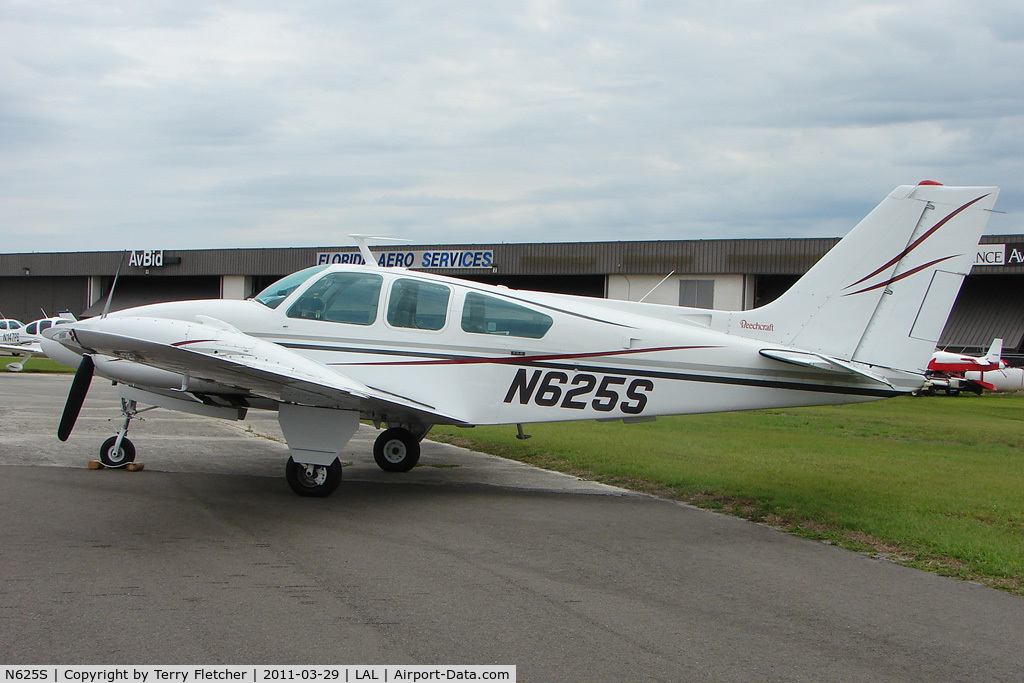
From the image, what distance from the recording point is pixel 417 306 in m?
9.30

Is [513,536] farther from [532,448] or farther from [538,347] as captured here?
[532,448]

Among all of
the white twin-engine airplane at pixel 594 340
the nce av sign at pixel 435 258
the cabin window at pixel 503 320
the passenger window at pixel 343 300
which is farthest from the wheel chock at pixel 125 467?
the nce av sign at pixel 435 258

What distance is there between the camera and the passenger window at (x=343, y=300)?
30.4 feet

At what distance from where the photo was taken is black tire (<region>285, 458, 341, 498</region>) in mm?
8609

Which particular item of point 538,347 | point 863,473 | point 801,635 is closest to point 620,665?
point 801,635

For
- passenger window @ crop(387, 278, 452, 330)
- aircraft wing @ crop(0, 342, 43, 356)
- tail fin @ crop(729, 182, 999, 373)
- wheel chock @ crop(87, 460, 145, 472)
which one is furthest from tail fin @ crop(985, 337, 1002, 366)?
aircraft wing @ crop(0, 342, 43, 356)

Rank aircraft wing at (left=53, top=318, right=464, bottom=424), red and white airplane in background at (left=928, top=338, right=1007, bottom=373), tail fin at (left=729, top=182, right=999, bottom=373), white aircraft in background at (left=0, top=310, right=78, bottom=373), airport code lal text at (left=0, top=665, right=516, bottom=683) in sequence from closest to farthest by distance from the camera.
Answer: airport code lal text at (left=0, top=665, right=516, bottom=683)
aircraft wing at (left=53, top=318, right=464, bottom=424)
tail fin at (left=729, top=182, right=999, bottom=373)
white aircraft in background at (left=0, top=310, right=78, bottom=373)
red and white airplane in background at (left=928, top=338, right=1007, bottom=373)

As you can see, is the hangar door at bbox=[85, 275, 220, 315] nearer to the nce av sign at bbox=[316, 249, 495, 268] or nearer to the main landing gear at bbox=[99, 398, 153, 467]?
the nce av sign at bbox=[316, 249, 495, 268]

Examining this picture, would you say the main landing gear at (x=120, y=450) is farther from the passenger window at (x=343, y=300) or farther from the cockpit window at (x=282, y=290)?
the passenger window at (x=343, y=300)

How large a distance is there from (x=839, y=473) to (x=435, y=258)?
36.1 meters

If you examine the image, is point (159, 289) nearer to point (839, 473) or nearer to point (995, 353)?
point (995, 353)

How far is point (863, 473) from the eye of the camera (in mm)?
11211

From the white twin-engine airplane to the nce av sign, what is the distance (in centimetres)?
3534

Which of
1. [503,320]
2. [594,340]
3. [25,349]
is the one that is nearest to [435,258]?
[25,349]
